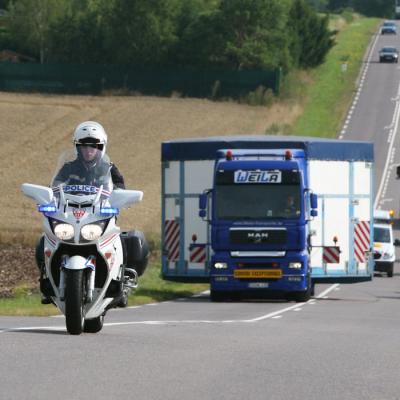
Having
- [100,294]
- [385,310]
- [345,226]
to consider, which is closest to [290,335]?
[100,294]

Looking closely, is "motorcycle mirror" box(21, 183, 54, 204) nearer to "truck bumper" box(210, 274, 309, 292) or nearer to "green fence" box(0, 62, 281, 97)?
"truck bumper" box(210, 274, 309, 292)

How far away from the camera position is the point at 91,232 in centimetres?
1427

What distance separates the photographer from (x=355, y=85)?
108 m

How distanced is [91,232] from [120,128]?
63421 millimetres

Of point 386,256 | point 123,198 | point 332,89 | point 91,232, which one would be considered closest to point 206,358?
point 91,232

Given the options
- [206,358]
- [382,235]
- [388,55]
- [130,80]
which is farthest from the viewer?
[388,55]

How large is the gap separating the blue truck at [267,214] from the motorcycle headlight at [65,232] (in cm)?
1474

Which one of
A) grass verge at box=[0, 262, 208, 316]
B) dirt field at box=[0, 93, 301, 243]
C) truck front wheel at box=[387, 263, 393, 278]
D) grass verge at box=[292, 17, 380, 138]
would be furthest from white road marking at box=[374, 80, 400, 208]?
grass verge at box=[0, 262, 208, 316]

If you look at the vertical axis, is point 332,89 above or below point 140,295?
below

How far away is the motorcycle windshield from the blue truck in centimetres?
1407

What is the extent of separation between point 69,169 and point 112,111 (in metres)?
67.6

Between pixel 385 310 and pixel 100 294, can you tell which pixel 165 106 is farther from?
pixel 100 294

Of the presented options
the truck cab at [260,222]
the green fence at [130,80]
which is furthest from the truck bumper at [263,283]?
the green fence at [130,80]

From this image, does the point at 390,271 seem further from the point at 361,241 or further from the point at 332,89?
the point at 332,89
